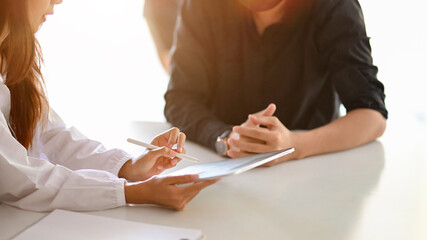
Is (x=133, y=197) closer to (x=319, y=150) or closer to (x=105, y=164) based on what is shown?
(x=105, y=164)

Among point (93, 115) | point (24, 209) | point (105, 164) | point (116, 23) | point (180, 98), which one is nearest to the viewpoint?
point (24, 209)

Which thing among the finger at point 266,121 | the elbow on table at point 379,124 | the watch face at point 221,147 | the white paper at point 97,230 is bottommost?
the elbow on table at point 379,124

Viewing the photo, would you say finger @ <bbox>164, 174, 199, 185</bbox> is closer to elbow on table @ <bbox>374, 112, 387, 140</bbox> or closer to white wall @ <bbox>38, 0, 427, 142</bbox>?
elbow on table @ <bbox>374, 112, 387, 140</bbox>

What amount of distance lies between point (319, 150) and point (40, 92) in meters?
0.69

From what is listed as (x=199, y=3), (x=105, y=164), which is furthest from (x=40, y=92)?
(x=199, y=3)

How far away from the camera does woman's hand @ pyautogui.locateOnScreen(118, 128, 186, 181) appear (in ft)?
3.30

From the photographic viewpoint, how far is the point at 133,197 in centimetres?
90

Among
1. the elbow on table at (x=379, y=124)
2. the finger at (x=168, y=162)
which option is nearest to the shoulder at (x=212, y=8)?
the elbow on table at (x=379, y=124)

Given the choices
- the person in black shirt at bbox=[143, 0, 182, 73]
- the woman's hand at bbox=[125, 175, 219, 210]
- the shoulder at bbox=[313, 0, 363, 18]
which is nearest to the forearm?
the shoulder at bbox=[313, 0, 363, 18]

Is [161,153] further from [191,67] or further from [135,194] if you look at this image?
[191,67]

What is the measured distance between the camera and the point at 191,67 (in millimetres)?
1538

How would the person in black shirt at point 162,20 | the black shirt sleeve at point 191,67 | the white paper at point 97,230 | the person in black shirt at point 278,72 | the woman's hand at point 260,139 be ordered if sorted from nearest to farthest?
the white paper at point 97,230
the woman's hand at point 260,139
the person in black shirt at point 278,72
the black shirt sleeve at point 191,67
the person in black shirt at point 162,20

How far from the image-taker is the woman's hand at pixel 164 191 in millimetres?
875

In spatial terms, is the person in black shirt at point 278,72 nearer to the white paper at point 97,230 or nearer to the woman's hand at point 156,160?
the woman's hand at point 156,160
